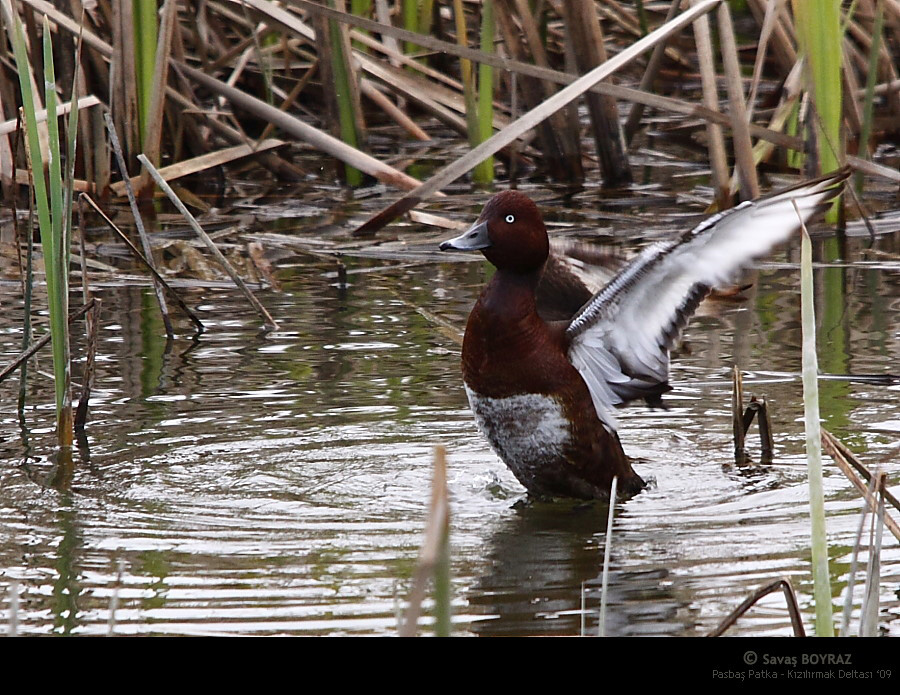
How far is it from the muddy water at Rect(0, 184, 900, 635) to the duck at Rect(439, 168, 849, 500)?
0.16 metres

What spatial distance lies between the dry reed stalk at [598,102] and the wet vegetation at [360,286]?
2 centimetres

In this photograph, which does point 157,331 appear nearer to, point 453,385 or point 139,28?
point 453,385

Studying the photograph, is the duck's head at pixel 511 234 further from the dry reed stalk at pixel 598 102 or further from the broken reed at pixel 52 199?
the dry reed stalk at pixel 598 102

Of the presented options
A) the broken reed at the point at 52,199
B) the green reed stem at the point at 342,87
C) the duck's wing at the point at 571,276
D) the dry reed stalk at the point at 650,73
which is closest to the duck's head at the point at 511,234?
the duck's wing at the point at 571,276

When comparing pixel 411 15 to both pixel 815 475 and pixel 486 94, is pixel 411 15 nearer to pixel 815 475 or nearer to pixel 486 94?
pixel 486 94

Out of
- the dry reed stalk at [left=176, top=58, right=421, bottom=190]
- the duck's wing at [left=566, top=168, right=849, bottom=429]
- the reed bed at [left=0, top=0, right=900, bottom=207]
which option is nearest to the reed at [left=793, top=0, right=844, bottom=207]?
the reed bed at [left=0, top=0, right=900, bottom=207]

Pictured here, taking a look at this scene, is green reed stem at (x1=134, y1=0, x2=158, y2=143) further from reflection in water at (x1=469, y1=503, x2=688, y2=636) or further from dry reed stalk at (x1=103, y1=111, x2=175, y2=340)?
reflection in water at (x1=469, y1=503, x2=688, y2=636)

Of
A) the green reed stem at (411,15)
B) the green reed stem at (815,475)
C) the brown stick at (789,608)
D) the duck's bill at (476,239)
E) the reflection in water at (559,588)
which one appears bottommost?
the reflection in water at (559,588)

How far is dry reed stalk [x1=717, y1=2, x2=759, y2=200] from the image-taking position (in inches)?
253

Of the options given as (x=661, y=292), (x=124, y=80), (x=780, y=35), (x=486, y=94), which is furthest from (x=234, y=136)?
(x=661, y=292)

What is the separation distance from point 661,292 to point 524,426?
577mm

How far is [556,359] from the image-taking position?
4258mm

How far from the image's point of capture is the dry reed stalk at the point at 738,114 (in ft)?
21.1

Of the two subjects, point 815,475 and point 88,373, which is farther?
point 88,373
